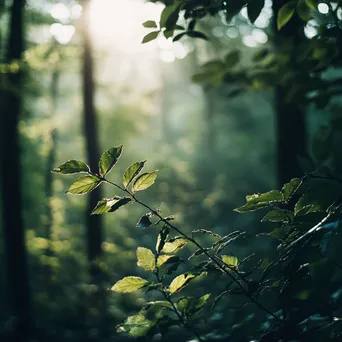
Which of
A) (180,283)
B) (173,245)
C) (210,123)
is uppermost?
(210,123)

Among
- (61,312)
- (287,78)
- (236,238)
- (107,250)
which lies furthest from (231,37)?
(236,238)

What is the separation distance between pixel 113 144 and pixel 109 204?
12142 millimetres

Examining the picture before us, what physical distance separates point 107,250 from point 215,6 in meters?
8.04

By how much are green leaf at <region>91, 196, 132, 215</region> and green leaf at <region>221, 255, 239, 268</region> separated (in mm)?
330

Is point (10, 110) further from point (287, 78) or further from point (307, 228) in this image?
Answer: point (307, 228)

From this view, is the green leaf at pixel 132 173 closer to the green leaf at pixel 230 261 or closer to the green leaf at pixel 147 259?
the green leaf at pixel 147 259

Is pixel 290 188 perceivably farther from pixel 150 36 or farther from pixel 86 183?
pixel 150 36

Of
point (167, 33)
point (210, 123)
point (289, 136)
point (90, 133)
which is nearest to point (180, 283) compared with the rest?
point (167, 33)

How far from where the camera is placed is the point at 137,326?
110cm

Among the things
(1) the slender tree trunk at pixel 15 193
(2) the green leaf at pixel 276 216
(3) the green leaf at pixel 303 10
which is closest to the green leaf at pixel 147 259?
(2) the green leaf at pixel 276 216

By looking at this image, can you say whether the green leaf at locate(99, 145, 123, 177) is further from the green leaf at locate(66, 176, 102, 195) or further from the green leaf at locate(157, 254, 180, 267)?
the green leaf at locate(157, 254, 180, 267)

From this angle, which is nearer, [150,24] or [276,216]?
[276,216]

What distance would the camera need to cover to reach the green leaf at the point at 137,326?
3.56 feet

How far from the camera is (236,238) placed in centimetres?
115
